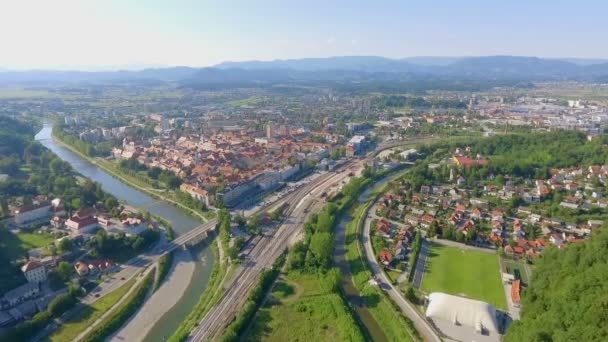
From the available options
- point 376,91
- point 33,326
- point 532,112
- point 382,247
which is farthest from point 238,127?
point 376,91

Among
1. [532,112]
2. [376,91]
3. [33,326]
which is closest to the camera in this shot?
[33,326]

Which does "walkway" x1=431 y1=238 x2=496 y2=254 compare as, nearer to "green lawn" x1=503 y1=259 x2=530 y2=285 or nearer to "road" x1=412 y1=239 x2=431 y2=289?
"road" x1=412 y1=239 x2=431 y2=289

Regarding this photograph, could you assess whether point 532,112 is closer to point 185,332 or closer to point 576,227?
point 576,227

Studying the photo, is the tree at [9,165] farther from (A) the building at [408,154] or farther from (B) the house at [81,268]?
(A) the building at [408,154]

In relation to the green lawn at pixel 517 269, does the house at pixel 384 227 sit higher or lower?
higher

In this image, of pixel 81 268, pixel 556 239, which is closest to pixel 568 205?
pixel 556 239

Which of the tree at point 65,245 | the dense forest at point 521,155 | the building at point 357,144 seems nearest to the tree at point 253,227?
the tree at point 65,245
